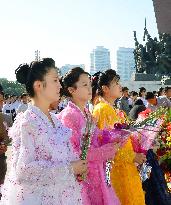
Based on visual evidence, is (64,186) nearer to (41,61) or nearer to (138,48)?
(41,61)

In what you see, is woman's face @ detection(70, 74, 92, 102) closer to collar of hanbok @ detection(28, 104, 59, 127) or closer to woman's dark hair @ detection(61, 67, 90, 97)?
woman's dark hair @ detection(61, 67, 90, 97)

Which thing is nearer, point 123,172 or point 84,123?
point 84,123

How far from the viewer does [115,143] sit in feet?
11.4

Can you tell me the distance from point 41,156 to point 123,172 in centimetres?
172

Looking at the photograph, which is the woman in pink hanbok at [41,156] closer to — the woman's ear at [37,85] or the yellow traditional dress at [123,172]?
the woman's ear at [37,85]

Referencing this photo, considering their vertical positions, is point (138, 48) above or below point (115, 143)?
above

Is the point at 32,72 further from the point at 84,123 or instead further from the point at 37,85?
the point at 84,123

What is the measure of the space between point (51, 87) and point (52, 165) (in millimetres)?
477

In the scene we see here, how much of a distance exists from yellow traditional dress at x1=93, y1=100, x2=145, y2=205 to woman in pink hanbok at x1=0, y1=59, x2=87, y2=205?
1.36 metres

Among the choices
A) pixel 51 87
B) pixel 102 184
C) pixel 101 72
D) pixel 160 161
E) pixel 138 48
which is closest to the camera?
pixel 51 87

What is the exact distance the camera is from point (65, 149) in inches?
111

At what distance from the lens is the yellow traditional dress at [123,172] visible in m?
4.24

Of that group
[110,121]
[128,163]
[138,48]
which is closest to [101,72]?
[110,121]

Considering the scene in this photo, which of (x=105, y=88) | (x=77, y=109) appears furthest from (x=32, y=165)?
(x=105, y=88)
